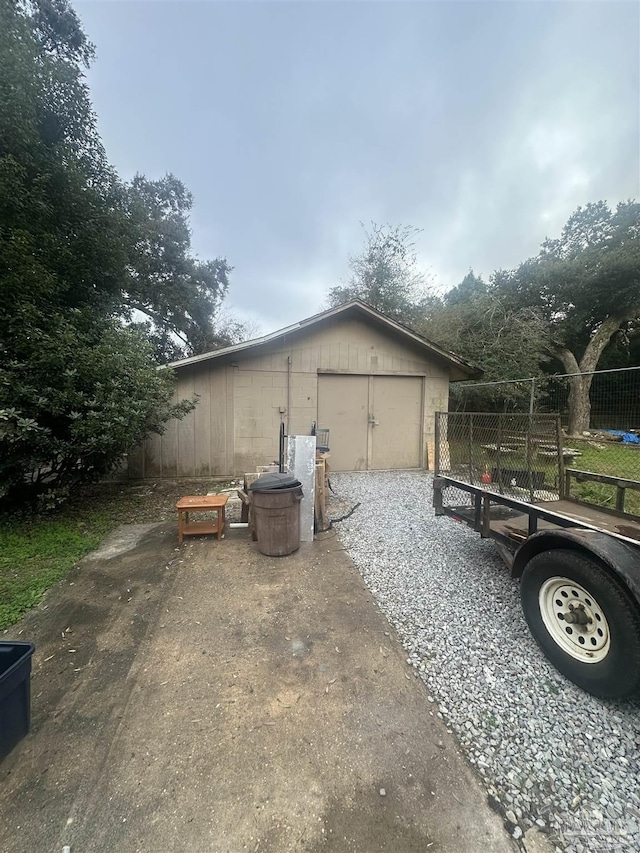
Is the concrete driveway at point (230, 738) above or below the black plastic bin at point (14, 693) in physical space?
below

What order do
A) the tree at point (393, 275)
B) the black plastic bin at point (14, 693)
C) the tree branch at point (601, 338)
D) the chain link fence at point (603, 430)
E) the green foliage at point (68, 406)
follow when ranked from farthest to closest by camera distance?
1. the tree branch at point (601, 338)
2. the tree at point (393, 275)
3. the chain link fence at point (603, 430)
4. the green foliage at point (68, 406)
5. the black plastic bin at point (14, 693)

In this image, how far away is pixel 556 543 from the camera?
2178mm

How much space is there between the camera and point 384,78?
9023mm

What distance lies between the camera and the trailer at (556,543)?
5.88ft

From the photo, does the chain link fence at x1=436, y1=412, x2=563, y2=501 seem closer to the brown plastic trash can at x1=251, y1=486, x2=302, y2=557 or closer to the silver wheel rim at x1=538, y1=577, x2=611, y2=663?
the silver wheel rim at x1=538, y1=577, x2=611, y2=663

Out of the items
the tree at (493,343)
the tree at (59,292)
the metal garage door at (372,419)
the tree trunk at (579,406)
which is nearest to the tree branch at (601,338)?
the tree trunk at (579,406)

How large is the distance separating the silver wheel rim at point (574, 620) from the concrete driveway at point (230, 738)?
38.4 inches

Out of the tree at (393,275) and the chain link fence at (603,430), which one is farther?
the tree at (393,275)

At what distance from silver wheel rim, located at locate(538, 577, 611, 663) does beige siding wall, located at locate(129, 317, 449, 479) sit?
5.78 m

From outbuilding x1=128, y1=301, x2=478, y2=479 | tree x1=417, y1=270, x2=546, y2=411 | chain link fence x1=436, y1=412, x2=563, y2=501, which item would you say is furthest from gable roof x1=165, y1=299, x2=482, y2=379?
chain link fence x1=436, y1=412, x2=563, y2=501

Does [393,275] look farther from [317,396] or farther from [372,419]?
[317,396]

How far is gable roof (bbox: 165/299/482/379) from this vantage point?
22.0ft

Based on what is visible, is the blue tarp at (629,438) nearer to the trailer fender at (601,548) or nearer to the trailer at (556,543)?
the trailer at (556,543)

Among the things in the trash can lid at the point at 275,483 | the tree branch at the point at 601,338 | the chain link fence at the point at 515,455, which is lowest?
the trash can lid at the point at 275,483
